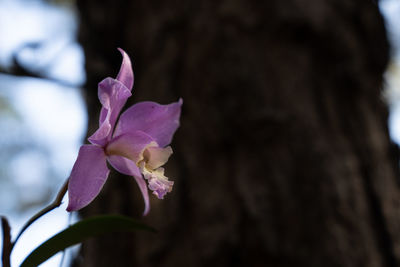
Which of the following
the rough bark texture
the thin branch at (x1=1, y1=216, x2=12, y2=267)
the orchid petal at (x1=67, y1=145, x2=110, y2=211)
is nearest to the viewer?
the thin branch at (x1=1, y1=216, x2=12, y2=267)

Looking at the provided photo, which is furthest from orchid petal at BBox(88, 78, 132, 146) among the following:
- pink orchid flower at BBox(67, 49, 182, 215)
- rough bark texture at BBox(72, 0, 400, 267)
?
rough bark texture at BBox(72, 0, 400, 267)

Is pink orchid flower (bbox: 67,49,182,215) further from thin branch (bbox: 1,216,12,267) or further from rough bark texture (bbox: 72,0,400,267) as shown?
rough bark texture (bbox: 72,0,400,267)

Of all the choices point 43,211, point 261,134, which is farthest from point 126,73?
point 261,134

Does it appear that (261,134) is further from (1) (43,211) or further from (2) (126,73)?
(1) (43,211)

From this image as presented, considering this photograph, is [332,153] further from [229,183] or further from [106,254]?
[106,254]

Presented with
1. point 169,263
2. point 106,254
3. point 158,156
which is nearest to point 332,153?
point 169,263
